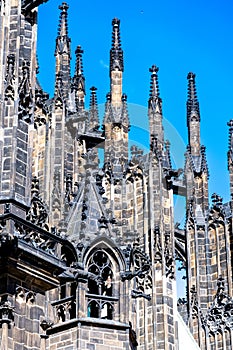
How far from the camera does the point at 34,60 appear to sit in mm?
27172

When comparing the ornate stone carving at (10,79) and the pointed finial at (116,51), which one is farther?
the pointed finial at (116,51)

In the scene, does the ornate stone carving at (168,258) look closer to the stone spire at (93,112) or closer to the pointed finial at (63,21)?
the stone spire at (93,112)

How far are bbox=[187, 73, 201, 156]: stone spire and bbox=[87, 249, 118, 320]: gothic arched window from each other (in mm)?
20278

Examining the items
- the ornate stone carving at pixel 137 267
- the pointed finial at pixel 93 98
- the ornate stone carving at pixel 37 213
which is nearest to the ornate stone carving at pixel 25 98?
the ornate stone carving at pixel 37 213

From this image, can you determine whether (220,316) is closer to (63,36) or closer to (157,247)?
(157,247)

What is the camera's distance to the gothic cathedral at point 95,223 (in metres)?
24.5

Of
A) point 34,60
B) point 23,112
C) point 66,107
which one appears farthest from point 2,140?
point 66,107

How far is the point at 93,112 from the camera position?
44875 mm

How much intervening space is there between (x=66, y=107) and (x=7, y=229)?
15.5 metres

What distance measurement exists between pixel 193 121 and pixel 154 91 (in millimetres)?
4031

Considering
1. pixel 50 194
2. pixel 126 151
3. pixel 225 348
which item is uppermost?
pixel 126 151

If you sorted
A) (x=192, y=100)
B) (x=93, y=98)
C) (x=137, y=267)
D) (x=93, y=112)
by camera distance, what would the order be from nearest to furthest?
1. (x=137, y=267)
2. (x=93, y=112)
3. (x=93, y=98)
4. (x=192, y=100)

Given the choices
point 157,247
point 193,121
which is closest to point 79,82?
point 193,121

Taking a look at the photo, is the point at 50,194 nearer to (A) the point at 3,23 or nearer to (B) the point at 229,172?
(A) the point at 3,23
